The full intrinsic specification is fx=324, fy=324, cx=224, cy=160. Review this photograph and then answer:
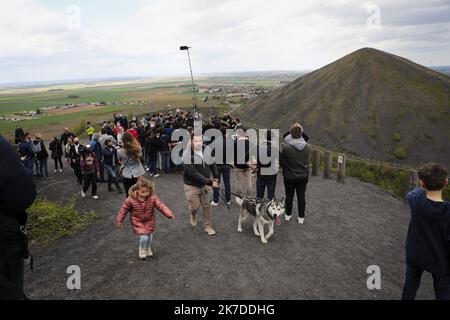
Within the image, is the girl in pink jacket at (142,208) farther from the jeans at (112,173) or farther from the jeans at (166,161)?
the jeans at (166,161)

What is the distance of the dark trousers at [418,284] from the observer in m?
4.39

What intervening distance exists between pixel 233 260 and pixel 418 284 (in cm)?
337

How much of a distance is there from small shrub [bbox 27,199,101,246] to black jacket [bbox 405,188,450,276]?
26.1 ft

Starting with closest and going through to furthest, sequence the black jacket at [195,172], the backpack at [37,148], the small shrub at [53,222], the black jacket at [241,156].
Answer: the black jacket at [195,172] → the small shrub at [53,222] → the black jacket at [241,156] → the backpack at [37,148]

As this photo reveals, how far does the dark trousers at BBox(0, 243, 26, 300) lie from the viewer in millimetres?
3181

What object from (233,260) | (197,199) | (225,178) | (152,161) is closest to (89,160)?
(152,161)

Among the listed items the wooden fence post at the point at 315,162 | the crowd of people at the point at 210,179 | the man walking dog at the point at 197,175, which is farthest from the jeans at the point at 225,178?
the wooden fence post at the point at 315,162

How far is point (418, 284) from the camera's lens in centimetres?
481

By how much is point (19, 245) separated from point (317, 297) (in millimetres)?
4597

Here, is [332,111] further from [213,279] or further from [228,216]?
[213,279]

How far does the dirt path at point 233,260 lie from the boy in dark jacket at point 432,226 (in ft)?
4.93

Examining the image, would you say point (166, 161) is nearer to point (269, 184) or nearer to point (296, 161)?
point (269, 184)

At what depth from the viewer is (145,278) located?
242 inches
